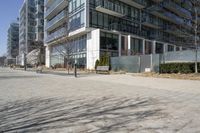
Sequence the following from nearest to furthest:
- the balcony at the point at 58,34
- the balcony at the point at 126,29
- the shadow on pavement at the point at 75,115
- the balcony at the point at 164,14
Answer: the shadow on pavement at the point at 75,115
the balcony at the point at 126,29
the balcony at the point at 58,34
the balcony at the point at 164,14

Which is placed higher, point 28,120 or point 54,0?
point 54,0

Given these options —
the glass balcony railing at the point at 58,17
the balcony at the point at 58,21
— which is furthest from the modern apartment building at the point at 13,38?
the glass balcony railing at the point at 58,17

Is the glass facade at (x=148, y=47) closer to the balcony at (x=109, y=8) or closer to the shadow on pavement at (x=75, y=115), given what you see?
the balcony at (x=109, y=8)

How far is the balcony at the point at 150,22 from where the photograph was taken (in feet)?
159

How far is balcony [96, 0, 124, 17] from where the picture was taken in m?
38.8

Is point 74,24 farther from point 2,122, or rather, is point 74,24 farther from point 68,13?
point 2,122

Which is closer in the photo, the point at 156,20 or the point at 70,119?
the point at 70,119

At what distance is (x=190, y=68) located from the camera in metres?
23.3

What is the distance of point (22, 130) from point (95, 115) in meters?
1.96

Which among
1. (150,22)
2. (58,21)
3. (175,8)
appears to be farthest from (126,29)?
(175,8)

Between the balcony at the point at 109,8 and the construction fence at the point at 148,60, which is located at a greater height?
the balcony at the point at 109,8

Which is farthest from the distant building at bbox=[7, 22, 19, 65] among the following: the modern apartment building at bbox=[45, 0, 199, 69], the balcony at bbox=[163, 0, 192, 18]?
the balcony at bbox=[163, 0, 192, 18]

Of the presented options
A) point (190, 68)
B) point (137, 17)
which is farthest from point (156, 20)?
point (190, 68)

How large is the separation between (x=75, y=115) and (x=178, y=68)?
19.6 m
